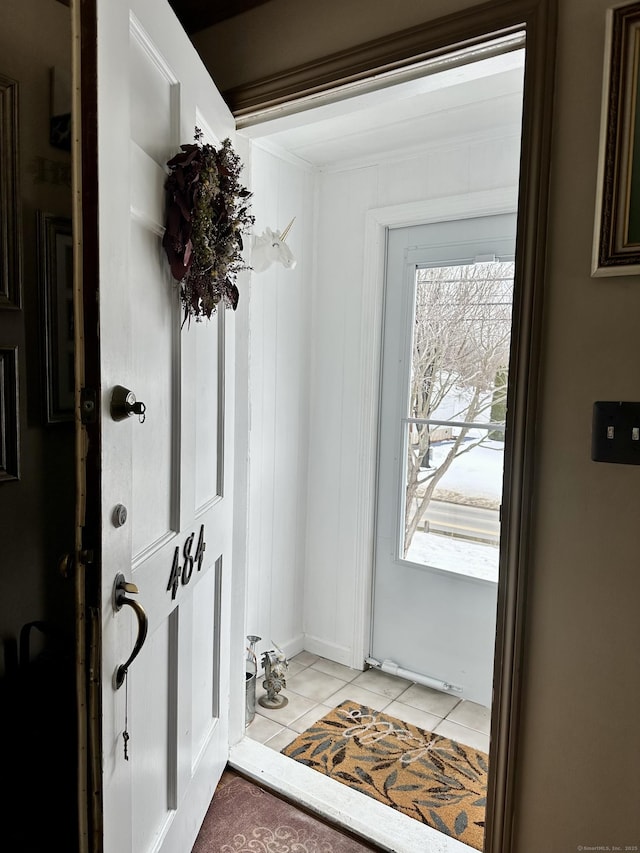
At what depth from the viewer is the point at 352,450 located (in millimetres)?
2746

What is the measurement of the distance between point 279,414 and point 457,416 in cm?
78

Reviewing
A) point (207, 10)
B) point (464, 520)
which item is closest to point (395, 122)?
point (207, 10)

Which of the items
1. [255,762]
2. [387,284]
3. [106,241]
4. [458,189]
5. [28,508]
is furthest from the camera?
[387,284]

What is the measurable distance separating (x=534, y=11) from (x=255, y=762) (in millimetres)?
2107

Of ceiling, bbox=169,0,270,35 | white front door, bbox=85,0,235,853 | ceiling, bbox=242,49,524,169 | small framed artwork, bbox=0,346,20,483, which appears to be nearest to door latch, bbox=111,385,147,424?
white front door, bbox=85,0,235,853

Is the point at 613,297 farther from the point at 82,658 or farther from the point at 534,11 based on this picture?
the point at 82,658

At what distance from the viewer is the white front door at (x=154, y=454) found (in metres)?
0.96

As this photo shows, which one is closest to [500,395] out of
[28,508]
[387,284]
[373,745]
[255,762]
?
[387,284]

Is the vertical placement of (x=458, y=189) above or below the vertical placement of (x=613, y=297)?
above

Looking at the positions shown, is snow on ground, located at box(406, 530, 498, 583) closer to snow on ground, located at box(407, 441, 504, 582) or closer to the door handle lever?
snow on ground, located at box(407, 441, 504, 582)

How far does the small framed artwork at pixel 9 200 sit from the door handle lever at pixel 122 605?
30.0 inches

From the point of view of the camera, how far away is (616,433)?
116 cm

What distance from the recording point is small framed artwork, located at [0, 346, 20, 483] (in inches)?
54.4

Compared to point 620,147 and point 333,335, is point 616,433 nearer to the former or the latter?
point 620,147
